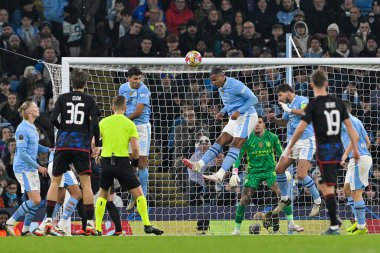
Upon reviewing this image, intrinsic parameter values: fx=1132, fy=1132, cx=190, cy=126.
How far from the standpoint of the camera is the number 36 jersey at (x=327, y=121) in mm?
14266

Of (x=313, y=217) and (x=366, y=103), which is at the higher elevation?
(x=366, y=103)

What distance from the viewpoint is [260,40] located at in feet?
80.5

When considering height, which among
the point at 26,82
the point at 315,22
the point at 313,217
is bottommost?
the point at 313,217

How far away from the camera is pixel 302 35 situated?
80.1 feet

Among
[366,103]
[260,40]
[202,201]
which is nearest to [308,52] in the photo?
[260,40]

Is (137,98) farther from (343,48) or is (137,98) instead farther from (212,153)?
(343,48)

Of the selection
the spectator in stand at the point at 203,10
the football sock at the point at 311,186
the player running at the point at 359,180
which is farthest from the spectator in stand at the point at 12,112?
the player running at the point at 359,180

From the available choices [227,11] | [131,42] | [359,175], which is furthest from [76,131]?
[227,11]

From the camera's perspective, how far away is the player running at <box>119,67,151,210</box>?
18266 millimetres

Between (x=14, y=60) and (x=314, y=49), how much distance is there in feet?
20.9

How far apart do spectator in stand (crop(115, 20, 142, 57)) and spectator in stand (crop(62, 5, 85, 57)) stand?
1190mm

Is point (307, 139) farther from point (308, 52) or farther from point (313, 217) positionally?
point (308, 52)

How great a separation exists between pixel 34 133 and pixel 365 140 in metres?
5.28

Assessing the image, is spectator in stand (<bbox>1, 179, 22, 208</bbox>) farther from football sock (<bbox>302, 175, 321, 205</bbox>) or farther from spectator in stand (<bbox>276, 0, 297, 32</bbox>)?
spectator in stand (<bbox>276, 0, 297, 32</bbox>)
